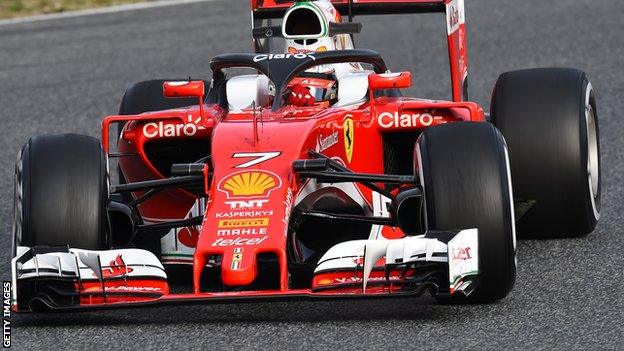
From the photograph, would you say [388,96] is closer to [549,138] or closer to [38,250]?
[549,138]

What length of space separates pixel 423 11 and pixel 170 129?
213 cm

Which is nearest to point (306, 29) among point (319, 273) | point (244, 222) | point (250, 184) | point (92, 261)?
point (250, 184)

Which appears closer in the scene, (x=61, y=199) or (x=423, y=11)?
(x=61, y=199)

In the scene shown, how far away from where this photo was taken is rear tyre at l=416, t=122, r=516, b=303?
7.21m

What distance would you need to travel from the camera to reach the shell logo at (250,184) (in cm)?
744

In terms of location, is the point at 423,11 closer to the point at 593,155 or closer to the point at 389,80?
the point at 593,155

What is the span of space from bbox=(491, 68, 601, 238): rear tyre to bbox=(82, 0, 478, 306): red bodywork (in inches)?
16.5

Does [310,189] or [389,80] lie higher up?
[389,80]

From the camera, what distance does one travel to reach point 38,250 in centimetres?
720

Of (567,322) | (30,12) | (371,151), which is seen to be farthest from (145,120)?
(30,12)

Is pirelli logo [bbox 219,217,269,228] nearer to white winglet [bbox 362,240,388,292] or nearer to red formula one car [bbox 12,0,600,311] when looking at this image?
red formula one car [bbox 12,0,600,311]

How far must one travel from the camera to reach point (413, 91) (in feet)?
49.1

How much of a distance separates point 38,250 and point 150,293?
0.53 meters

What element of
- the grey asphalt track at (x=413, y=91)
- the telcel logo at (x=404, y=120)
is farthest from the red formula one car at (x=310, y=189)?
the grey asphalt track at (x=413, y=91)
